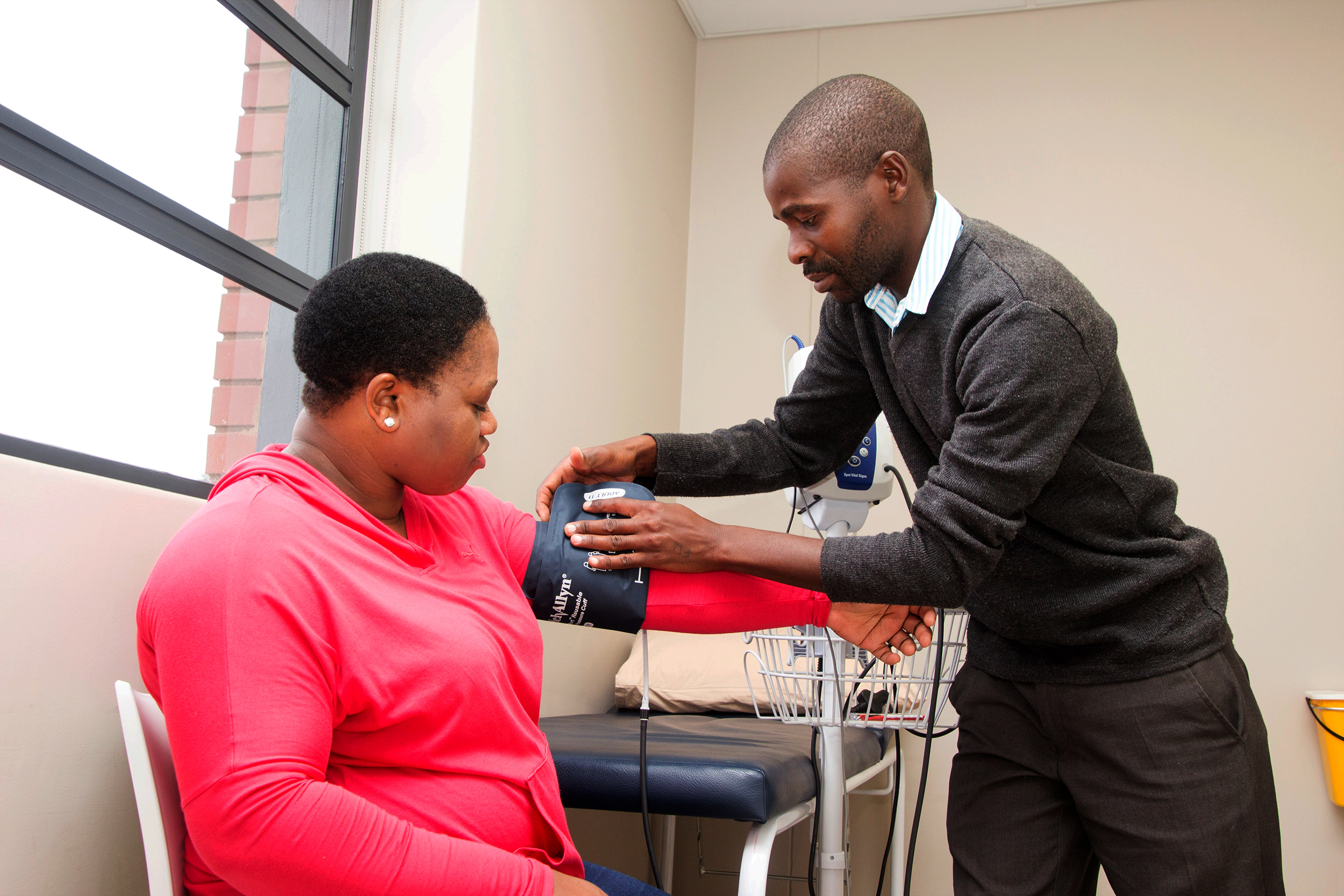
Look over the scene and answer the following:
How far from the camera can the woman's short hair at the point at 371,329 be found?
105cm

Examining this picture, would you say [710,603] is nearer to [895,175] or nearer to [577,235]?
[895,175]

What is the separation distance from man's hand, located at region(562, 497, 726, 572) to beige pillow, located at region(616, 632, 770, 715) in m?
1.24

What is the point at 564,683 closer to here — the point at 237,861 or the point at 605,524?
the point at 605,524

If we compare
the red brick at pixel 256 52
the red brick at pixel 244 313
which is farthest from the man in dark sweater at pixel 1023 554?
the red brick at pixel 256 52

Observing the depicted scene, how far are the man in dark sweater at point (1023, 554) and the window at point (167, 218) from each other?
2.01 feet

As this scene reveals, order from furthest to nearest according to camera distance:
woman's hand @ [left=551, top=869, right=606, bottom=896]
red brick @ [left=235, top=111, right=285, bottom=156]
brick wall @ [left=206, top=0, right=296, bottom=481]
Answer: red brick @ [left=235, top=111, right=285, bottom=156] → brick wall @ [left=206, top=0, right=296, bottom=481] → woman's hand @ [left=551, top=869, right=606, bottom=896]

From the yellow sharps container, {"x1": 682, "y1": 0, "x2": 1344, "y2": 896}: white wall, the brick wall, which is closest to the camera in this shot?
the brick wall

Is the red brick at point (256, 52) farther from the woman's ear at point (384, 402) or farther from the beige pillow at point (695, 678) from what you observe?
the beige pillow at point (695, 678)

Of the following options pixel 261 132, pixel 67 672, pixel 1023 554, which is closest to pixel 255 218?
pixel 261 132

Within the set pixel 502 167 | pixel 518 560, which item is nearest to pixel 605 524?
pixel 518 560

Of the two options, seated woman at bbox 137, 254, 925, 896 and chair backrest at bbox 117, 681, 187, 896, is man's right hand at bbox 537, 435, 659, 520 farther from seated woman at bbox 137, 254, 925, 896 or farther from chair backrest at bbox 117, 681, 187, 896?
chair backrest at bbox 117, 681, 187, 896

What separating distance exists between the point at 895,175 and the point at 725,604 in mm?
649

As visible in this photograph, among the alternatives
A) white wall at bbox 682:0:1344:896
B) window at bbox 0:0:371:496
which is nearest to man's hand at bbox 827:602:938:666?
window at bbox 0:0:371:496

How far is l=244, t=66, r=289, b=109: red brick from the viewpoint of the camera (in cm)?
177
